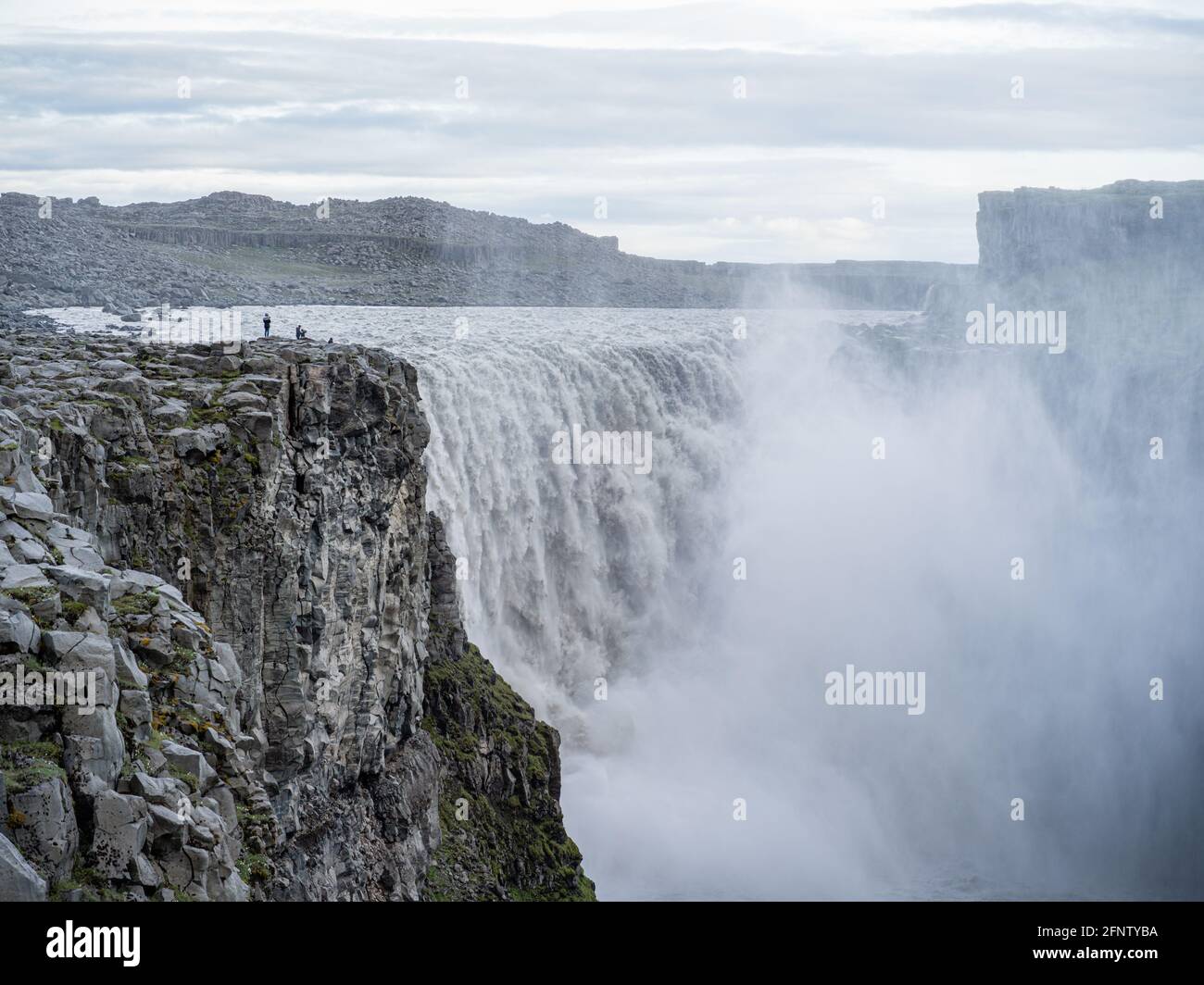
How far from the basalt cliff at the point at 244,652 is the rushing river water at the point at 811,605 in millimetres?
12033

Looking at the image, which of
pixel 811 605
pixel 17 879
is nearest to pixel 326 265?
pixel 811 605

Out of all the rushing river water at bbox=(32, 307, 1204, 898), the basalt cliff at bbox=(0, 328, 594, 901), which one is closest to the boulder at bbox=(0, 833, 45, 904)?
the basalt cliff at bbox=(0, 328, 594, 901)

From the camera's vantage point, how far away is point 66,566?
1403 centimetres

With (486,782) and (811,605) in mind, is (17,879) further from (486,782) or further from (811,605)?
(811,605)

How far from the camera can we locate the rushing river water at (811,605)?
53.3 m

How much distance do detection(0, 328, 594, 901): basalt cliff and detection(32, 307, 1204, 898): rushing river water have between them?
12.0m

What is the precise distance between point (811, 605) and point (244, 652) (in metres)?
55.3

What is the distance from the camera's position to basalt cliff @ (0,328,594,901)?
38.8ft

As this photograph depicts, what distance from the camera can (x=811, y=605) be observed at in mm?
75750

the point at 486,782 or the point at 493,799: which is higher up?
the point at 486,782

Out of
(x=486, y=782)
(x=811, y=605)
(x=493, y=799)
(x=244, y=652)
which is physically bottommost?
(x=811, y=605)
